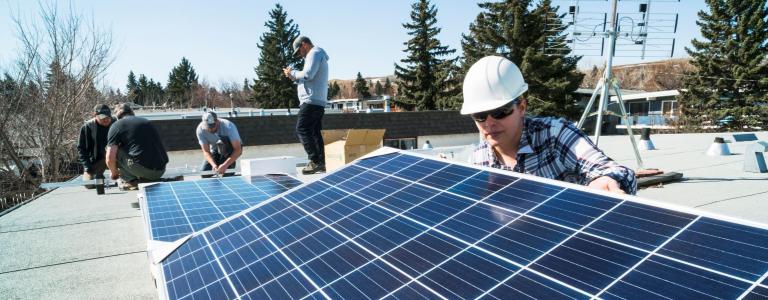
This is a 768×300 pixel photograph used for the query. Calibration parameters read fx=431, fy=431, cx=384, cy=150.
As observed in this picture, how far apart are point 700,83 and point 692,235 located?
5118 centimetres

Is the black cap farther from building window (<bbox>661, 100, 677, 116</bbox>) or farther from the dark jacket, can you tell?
building window (<bbox>661, 100, 677, 116</bbox>)

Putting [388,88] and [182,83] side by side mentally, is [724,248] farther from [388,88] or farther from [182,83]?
[388,88]

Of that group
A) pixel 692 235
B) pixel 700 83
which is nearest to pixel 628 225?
pixel 692 235

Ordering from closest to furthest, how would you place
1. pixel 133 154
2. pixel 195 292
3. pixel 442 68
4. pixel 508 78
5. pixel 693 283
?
pixel 693 283 < pixel 195 292 < pixel 508 78 < pixel 133 154 < pixel 442 68

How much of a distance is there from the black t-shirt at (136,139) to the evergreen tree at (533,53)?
39.2 meters

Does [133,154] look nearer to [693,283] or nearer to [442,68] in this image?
[693,283]

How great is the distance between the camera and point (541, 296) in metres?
1.33

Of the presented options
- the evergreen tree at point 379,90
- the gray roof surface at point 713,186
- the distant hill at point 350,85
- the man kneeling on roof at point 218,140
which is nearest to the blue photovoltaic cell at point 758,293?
the gray roof surface at point 713,186

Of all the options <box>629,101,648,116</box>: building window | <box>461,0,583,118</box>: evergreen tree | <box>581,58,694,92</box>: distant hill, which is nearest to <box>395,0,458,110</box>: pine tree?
<box>461,0,583,118</box>: evergreen tree

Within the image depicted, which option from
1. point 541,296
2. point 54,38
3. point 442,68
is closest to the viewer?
point 541,296

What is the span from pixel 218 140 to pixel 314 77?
2.87m

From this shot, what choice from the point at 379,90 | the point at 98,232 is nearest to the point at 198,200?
the point at 98,232

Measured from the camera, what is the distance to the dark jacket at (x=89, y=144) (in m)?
8.47

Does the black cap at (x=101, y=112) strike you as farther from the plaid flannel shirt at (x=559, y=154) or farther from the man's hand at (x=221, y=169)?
the plaid flannel shirt at (x=559, y=154)
